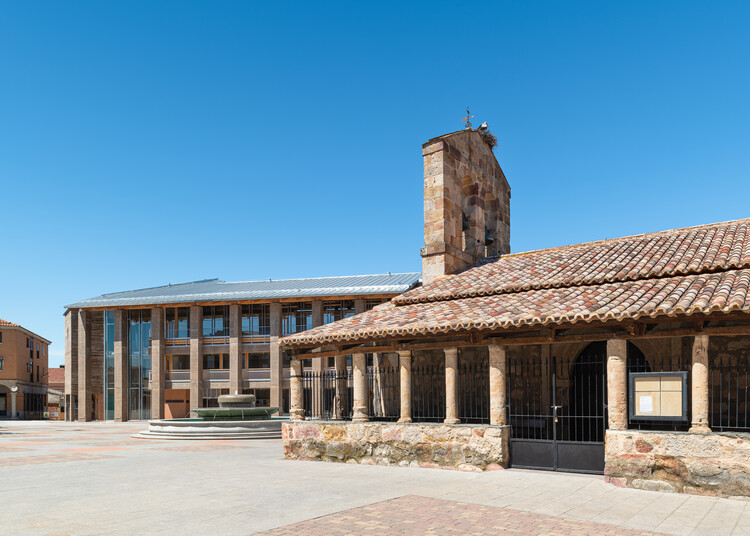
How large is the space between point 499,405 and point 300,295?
1021 inches

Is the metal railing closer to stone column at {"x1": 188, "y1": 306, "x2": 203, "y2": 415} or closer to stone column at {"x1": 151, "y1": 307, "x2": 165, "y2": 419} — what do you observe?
stone column at {"x1": 188, "y1": 306, "x2": 203, "y2": 415}

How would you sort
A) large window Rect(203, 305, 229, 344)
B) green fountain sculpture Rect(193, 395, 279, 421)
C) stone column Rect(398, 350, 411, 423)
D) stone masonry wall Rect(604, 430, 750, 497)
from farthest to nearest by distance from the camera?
large window Rect(203, 305, 229, 344), green fountain sculpture Rect(193, 395, 279, 421), stone column Rect(398, 350, 411, 423), stone masonry wall Rect(604, 430, 750, 497)

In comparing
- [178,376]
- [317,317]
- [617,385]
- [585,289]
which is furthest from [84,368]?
[617,385]

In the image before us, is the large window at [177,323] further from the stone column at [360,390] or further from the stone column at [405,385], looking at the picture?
the stone column at [405,385]

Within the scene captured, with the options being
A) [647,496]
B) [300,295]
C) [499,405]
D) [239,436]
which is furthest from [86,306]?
[647,496]

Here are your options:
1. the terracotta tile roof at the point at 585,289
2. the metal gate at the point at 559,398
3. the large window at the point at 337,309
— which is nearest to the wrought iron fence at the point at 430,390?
the metal gate at the point at 559,398

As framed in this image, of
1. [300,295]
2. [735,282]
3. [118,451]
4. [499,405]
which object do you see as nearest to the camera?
[735,282]

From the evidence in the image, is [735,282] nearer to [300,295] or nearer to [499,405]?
[499,405]

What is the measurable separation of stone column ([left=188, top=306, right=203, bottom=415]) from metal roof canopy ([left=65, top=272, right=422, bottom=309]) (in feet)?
4.71

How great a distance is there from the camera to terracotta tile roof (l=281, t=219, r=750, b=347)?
9962 mm

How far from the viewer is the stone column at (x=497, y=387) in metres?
11.2

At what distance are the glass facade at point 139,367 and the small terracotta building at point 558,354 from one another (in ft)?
87.7

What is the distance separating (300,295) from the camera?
1427 inches

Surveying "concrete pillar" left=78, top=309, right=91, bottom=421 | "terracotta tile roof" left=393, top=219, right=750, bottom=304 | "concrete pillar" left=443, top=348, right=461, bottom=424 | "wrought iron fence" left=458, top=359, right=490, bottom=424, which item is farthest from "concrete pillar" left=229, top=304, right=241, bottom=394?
"concrete pillar" left=443, top=348, right=461, bottom=424
